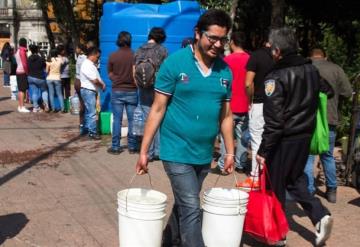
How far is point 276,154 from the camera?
4.44 meters

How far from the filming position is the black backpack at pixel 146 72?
731 centimetres

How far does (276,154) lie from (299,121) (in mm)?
333

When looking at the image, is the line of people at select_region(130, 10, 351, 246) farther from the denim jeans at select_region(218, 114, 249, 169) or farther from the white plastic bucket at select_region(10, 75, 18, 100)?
the white plastic bucket at select_region(10, 75, 18, 100)

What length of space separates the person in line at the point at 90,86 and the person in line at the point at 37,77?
354 cm

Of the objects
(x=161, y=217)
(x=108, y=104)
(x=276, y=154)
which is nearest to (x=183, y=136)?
(x=161, y=217)

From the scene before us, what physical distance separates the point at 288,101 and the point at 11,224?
2843 millimetres

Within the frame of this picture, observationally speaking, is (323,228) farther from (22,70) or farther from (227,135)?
(22,70)

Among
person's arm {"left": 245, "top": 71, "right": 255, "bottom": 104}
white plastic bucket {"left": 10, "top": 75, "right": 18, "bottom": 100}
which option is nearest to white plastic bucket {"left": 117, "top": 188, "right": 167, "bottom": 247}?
person's arm {"left": 245, "top": 71, "right": 255, "bottom": 104}

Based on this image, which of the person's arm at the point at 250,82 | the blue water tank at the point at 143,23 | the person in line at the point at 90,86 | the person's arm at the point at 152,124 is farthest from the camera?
the blue water tank at the point at 143,23

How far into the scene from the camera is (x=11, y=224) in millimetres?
5086

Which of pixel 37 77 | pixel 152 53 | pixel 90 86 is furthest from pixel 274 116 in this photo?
pixel 37 77

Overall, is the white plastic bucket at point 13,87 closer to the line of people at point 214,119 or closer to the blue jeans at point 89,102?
the blue jeans at point 89,102

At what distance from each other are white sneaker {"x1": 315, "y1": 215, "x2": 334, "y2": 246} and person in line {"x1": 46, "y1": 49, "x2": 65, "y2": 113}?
367 inches

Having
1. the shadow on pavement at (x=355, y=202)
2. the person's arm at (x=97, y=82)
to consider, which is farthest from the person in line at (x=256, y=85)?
the person's arm at (x=97, y=82)
